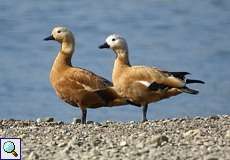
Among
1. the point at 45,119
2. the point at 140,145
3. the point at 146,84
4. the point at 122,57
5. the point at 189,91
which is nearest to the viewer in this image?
the point at 140,145

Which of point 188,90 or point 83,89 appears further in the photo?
point 83,89

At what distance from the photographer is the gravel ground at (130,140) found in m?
10.9

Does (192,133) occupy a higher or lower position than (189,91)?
lower

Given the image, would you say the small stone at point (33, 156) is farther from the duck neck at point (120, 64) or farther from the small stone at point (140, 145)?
the duck neck at point (120, 64)

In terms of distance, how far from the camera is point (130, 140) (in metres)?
11.6

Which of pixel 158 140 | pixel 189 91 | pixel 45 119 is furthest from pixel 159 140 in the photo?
pixel 45 119

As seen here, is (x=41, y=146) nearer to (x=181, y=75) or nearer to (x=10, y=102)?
(x=181, y=75)

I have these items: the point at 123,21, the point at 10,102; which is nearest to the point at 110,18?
the point at 123,21

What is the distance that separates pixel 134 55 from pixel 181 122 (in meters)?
6.05

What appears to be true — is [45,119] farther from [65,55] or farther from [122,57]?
[122,57]

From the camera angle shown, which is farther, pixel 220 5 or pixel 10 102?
pixel 220 5

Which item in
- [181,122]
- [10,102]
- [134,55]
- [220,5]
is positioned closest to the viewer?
[181,122]

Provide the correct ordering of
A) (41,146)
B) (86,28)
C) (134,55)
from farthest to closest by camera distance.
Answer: (86,28), (134,55), (41,146)

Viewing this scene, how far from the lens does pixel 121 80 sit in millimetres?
13875
